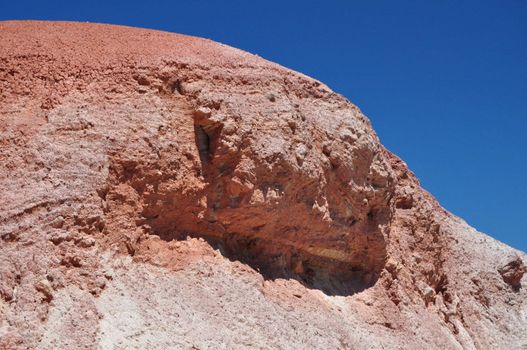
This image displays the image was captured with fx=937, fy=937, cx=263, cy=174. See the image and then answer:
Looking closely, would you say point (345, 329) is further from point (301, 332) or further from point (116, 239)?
point (116, 239)

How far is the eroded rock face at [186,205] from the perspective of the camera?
492 inches

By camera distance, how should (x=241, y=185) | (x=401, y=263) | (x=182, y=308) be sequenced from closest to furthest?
(x=182, y=308)
(x=241, y=185)
(x=401, y=263)

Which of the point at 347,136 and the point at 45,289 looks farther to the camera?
the point at 347,136

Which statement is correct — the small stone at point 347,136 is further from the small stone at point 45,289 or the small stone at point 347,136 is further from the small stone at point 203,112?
the small stone at point 45,289

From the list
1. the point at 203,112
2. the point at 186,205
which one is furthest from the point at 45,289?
the point at 203,112

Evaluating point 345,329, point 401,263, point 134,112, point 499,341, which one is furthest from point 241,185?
point 499,341

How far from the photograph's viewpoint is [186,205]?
14719 mm

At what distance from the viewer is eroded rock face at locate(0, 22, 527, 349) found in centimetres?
1250

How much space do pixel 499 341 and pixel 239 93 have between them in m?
10.0

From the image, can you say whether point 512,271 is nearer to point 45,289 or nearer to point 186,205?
point 186,205

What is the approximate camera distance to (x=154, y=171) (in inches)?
563

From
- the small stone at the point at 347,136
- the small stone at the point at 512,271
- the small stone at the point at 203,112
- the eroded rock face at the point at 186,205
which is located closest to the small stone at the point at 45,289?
the eroded rock face at the point at 186,205

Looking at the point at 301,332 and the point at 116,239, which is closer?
the point at 116,239

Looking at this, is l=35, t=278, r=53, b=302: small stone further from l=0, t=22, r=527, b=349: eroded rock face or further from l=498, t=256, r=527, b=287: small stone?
l=498, t=256, r=527, b=287: small stone
